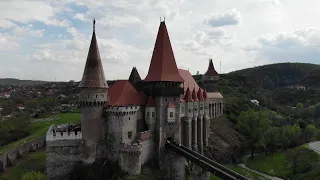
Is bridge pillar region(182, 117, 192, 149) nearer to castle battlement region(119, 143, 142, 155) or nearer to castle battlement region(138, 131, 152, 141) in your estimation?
castle battlement region(138, 131, 152, 141)

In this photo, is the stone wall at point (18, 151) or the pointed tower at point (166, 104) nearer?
the pointed tower at point (166, 104)

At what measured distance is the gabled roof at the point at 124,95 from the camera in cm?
4422

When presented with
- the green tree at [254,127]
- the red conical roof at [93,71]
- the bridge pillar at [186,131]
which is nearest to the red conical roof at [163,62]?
the bridge pillar at [186,131]

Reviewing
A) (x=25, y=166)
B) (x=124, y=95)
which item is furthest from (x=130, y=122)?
(x=25, y=166)

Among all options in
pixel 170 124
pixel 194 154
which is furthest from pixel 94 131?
pixel 194 154

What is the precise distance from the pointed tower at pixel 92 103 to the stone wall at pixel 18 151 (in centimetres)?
1956

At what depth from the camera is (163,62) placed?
5038 centimetres

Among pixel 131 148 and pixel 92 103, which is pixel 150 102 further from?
pixel 92 103

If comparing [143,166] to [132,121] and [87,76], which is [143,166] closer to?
[132,121]

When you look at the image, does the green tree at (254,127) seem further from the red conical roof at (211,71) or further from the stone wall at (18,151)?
the stone wall at (18,151)

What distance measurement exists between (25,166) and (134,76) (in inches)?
904

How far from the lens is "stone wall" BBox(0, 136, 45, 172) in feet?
176

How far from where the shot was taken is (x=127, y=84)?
47500 millimetres

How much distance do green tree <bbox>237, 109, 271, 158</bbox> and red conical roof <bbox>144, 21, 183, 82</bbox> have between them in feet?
97.2
